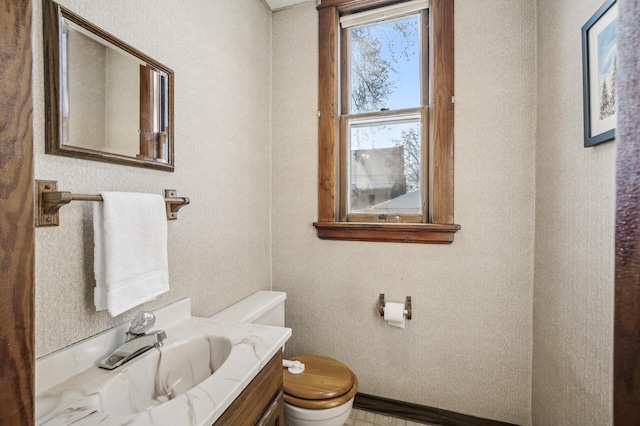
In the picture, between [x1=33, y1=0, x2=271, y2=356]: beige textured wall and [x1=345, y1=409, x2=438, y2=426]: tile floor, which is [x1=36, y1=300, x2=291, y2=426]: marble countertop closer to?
[x1=33, y1=0, x2=271, y2=356]: beige textured wall

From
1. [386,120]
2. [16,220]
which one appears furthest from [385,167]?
[16,220]

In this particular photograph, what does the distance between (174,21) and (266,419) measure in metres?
1.53

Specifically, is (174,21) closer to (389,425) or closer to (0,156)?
(0,156)

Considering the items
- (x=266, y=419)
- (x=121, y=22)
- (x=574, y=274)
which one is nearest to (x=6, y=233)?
(x=266, y=419)

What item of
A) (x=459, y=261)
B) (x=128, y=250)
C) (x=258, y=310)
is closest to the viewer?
(x=128, y=250)

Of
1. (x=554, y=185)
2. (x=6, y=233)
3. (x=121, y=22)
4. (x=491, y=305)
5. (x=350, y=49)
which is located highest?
(x=350, y=49)

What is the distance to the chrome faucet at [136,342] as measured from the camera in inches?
35.1

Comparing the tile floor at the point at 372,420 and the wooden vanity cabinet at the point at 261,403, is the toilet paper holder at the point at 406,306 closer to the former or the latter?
the tile floor at the point at 372,420

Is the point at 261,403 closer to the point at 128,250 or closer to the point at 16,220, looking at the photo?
the point at 128,250

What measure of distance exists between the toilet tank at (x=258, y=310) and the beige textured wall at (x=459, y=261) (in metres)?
0.21

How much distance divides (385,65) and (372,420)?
83.8 inches

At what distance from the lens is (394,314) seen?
1687mm

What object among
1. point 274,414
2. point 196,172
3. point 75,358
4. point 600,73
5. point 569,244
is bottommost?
point 274,414

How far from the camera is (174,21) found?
4.07 ft
